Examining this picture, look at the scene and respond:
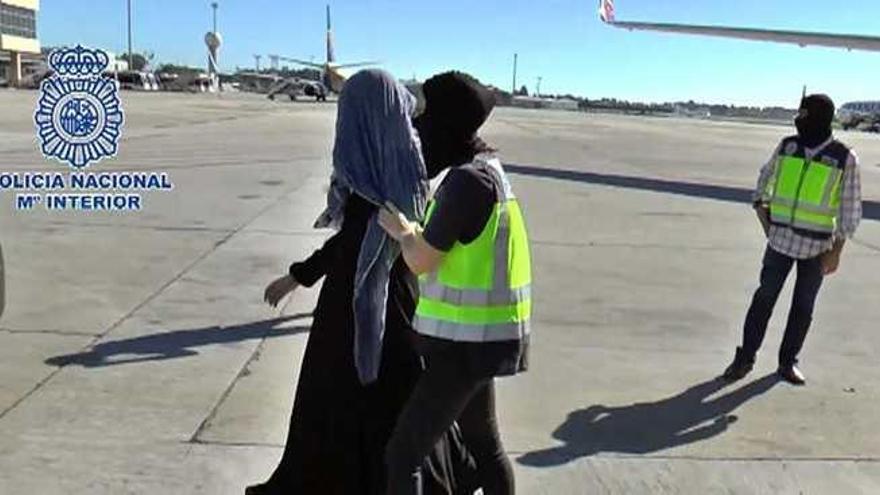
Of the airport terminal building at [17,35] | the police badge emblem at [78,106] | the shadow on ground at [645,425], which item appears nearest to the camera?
the shadow on ground at [645,425]

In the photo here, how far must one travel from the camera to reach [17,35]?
9819 centimetres

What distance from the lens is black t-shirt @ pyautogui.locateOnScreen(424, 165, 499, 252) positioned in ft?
8.99

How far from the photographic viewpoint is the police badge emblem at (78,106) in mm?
15062

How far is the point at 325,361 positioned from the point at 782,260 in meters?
3.57

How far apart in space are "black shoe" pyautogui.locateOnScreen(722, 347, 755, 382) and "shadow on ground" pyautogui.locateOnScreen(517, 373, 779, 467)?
15 cm

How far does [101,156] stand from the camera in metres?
18.4

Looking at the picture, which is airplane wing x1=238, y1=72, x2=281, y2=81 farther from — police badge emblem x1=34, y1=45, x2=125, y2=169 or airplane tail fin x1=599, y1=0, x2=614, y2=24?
police badge emblem x1=34, y1=45, x2=125, y2=169

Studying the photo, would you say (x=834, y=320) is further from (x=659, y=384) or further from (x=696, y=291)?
(x=659, y=384)

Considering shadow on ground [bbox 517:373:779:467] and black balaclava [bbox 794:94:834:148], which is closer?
shadow on ground [bbox 517:373:779:467]

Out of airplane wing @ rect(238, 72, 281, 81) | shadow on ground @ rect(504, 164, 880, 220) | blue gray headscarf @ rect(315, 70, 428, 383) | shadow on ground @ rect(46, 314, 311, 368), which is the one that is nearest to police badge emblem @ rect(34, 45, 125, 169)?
shadow on ground @ rect(504, 164, 880, 220)

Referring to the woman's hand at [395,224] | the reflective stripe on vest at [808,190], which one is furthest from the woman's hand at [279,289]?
the reflective stripe on vest at [808,190]

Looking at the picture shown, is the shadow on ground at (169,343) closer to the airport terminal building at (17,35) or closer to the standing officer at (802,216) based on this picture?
the standing officer at (802,216)

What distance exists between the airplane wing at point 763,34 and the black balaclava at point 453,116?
3120 cm

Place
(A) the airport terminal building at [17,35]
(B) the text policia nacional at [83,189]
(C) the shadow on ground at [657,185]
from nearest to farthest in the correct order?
(B) the text policia nacional at [83,189] → (C) the shadow on ground at [657,185] → (A) the airport terminal building at [17,35]
